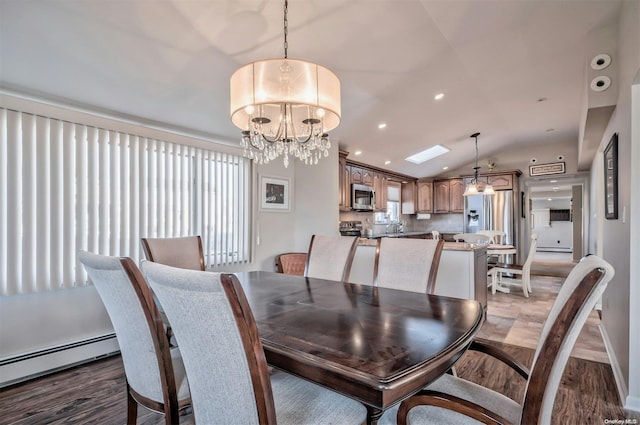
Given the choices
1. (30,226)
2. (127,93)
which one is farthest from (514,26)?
(30,226)

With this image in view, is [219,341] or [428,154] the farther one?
[428,154]

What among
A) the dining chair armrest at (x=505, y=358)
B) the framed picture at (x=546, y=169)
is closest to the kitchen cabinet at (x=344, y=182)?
the dining chair armrest at (x=505, y=358)

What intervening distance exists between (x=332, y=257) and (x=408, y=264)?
0.63 meters

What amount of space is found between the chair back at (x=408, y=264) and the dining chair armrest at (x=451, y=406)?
3.59 ft

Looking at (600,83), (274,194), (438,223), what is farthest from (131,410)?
(438,223)

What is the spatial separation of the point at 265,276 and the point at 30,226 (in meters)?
1.83

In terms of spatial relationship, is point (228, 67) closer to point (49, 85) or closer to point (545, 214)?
point (49, 85)

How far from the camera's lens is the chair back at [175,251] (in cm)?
239

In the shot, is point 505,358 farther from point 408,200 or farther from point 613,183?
point 408,200

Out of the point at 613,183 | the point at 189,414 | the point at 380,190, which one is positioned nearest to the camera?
the point at 189,414

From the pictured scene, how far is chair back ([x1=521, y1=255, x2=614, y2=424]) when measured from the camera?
873mm

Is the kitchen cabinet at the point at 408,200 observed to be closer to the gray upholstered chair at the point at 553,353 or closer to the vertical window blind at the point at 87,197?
the vertical window blind at the point at 87,197

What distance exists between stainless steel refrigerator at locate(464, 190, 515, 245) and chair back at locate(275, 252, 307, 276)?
4.87 meters

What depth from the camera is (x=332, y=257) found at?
2596mm
